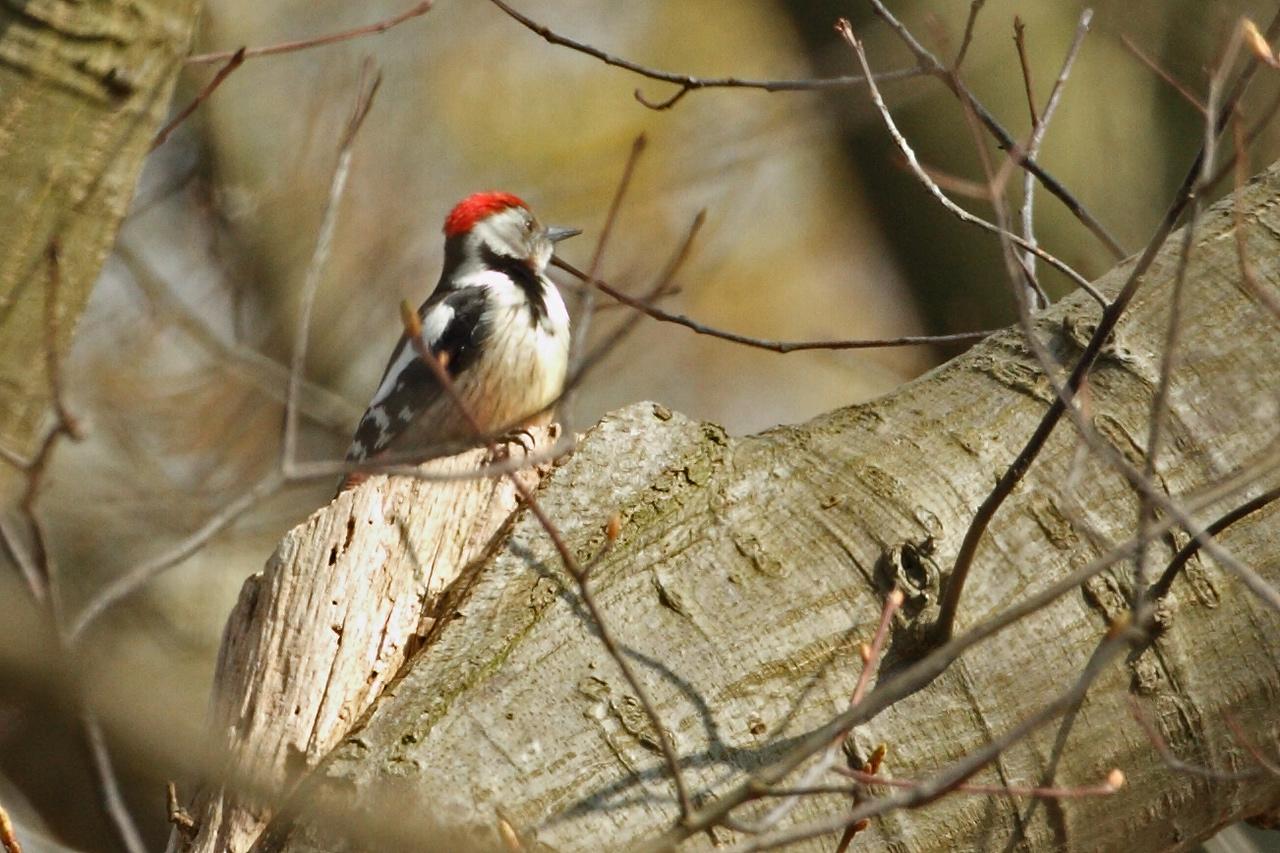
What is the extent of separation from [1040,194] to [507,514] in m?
2.65

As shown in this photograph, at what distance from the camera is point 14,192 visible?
221 cm

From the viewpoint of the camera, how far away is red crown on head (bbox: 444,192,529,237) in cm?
579

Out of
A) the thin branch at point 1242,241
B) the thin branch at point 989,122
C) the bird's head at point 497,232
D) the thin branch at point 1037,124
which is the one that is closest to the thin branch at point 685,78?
the thin branch at point 989,122

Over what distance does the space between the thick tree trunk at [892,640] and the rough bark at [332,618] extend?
0.86 feet

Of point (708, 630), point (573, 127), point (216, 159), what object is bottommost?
point (708, 630)

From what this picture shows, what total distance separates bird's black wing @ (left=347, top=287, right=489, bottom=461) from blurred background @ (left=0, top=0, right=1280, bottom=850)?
0.98m

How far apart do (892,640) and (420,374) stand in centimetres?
271

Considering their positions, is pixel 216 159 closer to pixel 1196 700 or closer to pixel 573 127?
pixel 573 127

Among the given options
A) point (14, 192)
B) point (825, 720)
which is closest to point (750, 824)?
point (825, 720)

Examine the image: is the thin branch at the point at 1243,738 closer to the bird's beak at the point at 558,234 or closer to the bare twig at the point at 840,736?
the bare twig at the point at 840,736

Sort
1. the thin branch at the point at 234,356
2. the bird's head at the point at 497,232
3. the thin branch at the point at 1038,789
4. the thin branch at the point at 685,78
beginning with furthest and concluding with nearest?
the thin branch at the point at 234,356, the bird's head at the point at 497,232, the thin branch at the point at 685,78, the thin branch at the point at 1038,789

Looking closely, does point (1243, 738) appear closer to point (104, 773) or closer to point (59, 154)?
point (104, 773)

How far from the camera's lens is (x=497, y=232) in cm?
579

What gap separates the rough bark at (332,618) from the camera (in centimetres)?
308
